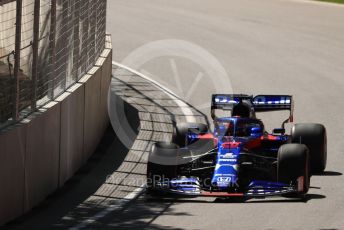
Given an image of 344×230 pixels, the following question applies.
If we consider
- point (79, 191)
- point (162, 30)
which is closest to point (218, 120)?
point (79, 191)

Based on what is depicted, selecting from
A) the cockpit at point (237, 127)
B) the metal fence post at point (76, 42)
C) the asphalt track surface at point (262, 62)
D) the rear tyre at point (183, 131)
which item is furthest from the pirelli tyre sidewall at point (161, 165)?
the metal fence post at point (76, 42)

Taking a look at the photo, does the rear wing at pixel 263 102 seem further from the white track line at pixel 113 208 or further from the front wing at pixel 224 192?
the front wing at pixel 224 192

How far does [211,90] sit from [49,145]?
25.6 feet

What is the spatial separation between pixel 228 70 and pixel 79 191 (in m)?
9.69

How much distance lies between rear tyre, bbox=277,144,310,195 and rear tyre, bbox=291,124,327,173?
125 cm

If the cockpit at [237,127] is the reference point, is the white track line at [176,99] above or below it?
above

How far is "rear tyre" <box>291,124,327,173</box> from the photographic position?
16078 mm

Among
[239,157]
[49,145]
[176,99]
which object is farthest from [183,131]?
[176,99]

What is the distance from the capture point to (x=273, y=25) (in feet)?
101

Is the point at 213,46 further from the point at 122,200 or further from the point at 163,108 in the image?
the point at 122,200

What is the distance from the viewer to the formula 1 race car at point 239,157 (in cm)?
1466
